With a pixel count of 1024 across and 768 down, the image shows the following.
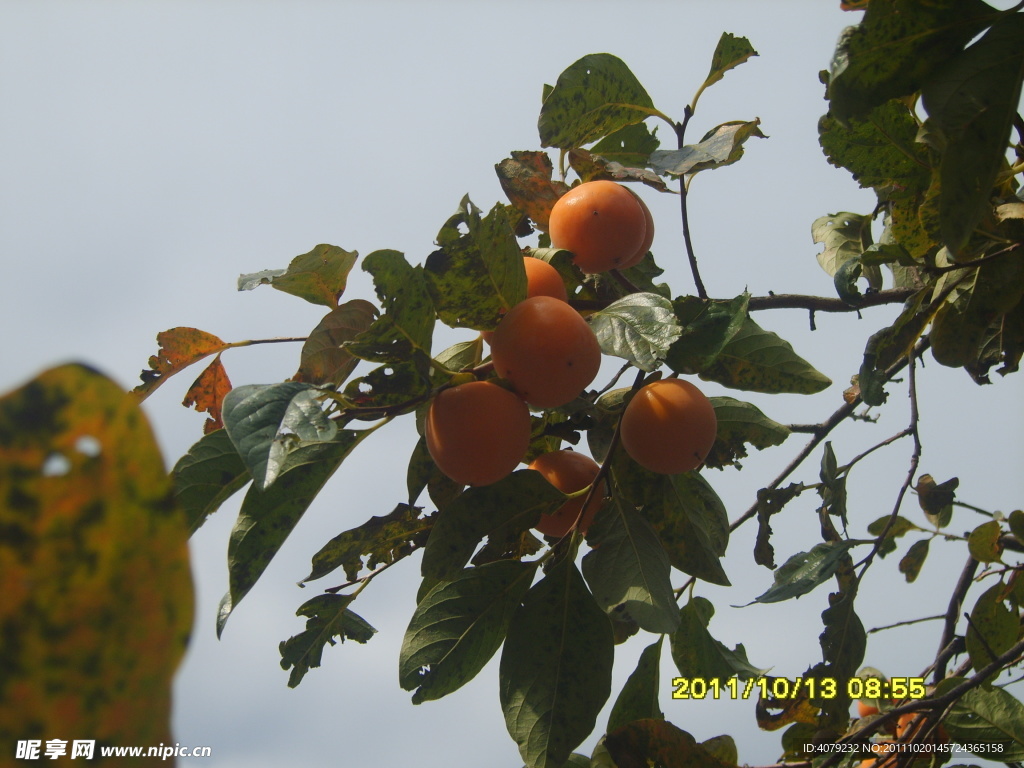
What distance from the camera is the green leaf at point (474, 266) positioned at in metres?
1.22

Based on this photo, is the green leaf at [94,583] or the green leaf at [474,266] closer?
the green leaf at [94,583]

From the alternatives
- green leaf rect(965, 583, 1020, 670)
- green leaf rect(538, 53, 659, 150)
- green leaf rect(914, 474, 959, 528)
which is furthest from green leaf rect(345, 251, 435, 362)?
green leaf rect(914, 474, 959, 528)

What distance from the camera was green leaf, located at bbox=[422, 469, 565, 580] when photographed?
1387 mm

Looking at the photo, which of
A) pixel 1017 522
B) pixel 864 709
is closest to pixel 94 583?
pixel 1017 522

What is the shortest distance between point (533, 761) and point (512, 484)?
0.45 metres

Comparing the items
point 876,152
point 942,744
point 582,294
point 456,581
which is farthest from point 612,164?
point 942,744

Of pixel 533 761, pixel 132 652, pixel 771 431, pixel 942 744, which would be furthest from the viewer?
pixel 942 744

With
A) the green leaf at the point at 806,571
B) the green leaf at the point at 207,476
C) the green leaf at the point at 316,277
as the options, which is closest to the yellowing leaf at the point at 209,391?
the green leaf at the point at 316,277

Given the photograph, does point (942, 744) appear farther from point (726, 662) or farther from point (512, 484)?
point (512, 484)

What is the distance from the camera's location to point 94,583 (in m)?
0.24

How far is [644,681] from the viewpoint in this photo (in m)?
1.80

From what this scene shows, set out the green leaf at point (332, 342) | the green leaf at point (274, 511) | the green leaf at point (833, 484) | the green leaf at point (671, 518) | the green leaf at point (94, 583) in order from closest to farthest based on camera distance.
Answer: the green leaf at point (94, 583) → the green leaf at point (274, 511) → the green leaf at point (332, 342) → the green leaf at point (671, 518) → the green leaf at point (833, 484)

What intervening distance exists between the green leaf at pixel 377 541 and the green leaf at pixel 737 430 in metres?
0.61

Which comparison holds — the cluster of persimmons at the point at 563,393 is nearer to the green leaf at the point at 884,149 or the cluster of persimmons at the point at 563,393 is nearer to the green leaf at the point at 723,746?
the green leaf at the point at 884,149
